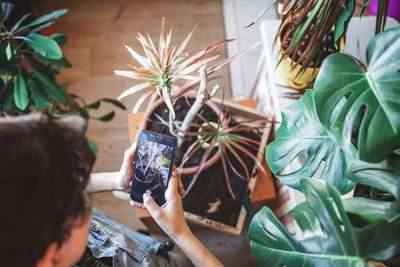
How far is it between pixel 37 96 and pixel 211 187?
817 mm

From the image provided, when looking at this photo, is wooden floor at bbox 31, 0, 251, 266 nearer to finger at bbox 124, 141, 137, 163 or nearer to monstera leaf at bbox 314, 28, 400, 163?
finger at bbox 124, 141, 137, 163

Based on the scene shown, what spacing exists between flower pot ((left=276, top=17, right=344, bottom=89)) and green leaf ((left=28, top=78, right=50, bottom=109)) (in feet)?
3.13

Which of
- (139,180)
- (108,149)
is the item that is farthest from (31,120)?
(108,149)

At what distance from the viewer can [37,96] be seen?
1.20 m

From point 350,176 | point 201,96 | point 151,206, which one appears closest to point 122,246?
point 151,206

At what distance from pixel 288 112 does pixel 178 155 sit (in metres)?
0.49

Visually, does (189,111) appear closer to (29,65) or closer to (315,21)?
(315,21)

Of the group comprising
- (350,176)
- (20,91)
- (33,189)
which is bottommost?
(350,176)

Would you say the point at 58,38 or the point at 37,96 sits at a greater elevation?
the point at 58,38

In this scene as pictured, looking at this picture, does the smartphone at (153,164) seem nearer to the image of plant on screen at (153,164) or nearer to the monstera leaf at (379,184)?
the image of plant on screen at (153,164)

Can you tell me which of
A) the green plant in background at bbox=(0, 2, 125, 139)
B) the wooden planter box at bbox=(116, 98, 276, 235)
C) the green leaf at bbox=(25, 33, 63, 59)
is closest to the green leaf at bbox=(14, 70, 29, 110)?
the green plant in background at bbox=(0, 2, 125, 139)

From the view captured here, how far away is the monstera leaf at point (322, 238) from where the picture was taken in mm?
537

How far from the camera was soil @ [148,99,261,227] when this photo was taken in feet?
Result: 3.84

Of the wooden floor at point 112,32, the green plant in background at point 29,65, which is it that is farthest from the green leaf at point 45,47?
the wooden floor at point 112,32
